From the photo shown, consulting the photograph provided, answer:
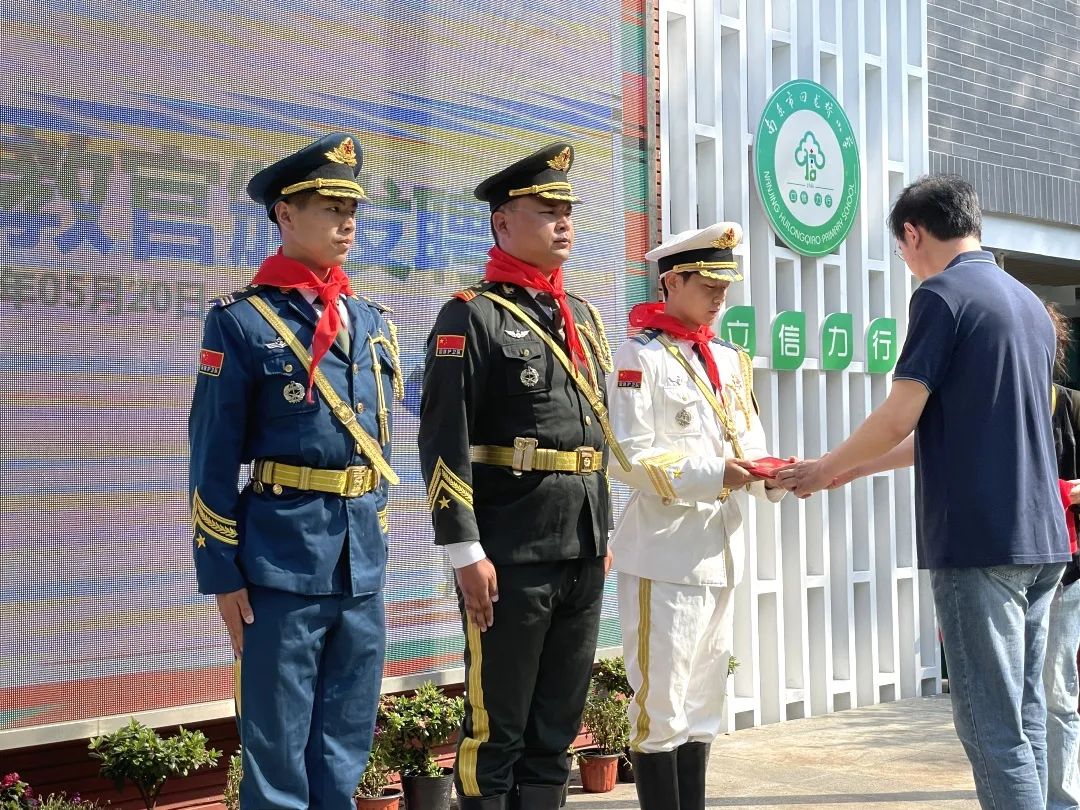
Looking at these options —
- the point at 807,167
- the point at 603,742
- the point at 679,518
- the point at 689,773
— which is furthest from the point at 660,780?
the point at 807,167

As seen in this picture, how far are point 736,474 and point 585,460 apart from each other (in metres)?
0.63

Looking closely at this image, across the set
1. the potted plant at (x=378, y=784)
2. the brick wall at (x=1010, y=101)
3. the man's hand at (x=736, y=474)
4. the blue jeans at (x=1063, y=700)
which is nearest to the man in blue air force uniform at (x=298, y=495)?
the man's hand at (x=736, y=474)

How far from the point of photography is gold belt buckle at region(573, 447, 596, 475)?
391 cm

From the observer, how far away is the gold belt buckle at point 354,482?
3584 mm

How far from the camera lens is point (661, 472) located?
430 cm

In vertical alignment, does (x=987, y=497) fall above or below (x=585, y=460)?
below

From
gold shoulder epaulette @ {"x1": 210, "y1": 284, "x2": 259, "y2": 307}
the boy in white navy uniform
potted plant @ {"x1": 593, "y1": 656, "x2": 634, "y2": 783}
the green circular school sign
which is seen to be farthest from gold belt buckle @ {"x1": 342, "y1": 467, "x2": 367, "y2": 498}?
the green circular school sign

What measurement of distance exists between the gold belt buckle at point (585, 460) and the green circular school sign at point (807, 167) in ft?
10.6

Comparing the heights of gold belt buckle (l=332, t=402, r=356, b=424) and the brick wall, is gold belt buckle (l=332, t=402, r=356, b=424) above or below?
below

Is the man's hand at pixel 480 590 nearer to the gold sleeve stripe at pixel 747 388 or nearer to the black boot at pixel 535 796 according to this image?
the black boot at pixel 535 796

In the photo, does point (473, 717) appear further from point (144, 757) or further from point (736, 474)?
point (144, 757)

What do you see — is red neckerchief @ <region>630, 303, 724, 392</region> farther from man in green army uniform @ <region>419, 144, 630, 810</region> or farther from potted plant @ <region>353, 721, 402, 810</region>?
potted plant @ <region>353, 721, 402, 810</region>

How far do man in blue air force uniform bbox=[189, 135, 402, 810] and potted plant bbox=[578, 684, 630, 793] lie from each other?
219 centimetres

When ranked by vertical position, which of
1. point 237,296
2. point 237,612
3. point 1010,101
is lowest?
point 237,612
